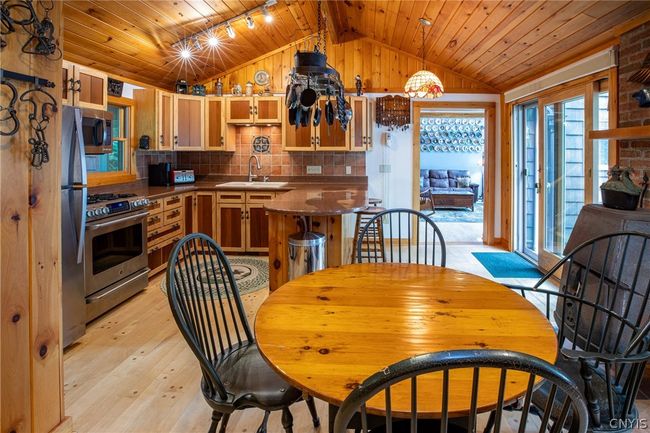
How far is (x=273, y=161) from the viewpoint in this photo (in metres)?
5.84

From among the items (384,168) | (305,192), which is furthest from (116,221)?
(384,168)

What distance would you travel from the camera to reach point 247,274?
4.46m

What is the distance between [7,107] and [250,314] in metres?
2.19

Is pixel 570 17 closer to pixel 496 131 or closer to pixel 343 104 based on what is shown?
pixel 343 104

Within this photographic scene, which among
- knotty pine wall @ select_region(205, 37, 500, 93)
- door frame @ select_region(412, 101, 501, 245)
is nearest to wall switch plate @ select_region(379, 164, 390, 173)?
door frame @ select_region(412, 101, 501, 245)

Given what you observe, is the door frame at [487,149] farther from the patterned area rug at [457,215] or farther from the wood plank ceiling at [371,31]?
the patterned area rug at [457,215]

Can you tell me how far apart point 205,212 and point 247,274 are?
125 cm

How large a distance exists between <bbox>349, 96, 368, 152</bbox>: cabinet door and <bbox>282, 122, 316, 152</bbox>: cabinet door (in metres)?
0.54

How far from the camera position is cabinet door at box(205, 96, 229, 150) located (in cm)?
544

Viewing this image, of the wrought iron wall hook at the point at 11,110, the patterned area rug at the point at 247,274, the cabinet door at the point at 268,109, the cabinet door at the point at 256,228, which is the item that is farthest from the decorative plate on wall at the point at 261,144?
the wrought iron wall hook at the point at 11,110

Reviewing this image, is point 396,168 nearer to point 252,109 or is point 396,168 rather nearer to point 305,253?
point 252,109

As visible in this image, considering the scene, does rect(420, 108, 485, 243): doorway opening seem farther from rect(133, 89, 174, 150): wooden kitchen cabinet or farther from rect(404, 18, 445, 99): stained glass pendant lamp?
rect(133, 89, 174, 150): wooden kitchen cabinet

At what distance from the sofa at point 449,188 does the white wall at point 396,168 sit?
371cm

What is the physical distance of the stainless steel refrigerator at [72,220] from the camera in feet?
8.45
